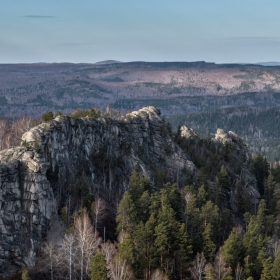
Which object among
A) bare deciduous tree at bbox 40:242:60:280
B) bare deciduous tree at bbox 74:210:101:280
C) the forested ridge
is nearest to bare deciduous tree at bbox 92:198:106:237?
the forested ridge

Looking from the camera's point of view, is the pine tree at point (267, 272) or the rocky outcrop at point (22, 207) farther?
the pine tree at point (267, 272)

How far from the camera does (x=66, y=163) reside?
69750mm

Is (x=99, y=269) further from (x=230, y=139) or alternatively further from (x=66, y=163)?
(x=230, y=139)

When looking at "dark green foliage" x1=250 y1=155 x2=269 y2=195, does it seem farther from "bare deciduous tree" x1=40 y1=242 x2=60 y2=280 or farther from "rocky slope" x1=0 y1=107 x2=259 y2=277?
"bare deciduous tree" x1=40 y1=242 x2=60 y2=280

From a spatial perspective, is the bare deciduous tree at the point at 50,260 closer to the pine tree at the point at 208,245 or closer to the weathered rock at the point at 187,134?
the pine tree at the point at 208,245

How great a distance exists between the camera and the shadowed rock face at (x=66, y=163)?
5288 centimetres

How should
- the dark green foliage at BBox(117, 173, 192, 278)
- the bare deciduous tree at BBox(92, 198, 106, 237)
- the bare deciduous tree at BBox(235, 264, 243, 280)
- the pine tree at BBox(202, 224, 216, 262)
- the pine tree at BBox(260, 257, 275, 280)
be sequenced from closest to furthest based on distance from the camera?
the dark green foliage at BBox(117, 173, 192, 278)
the pine tree at BBox(260, 257, 275, 280)
the bare deciduous tree at BBox(235, 264, 243, 280)
the pine tree at BBox(202, 224, 216, 262)
the bare deciduous tree at BBox(92, 198, 106, 237)

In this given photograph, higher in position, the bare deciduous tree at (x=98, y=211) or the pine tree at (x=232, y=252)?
the bare deciduous tree at (x=98, y=211)

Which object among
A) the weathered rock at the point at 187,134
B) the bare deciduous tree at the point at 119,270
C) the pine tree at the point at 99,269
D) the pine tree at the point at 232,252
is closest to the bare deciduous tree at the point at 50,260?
the bare deciduous tree at the point at 119,270

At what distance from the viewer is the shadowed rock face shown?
52.9 metres

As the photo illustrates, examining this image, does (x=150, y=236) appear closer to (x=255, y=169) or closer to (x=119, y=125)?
(x=119, y=125)

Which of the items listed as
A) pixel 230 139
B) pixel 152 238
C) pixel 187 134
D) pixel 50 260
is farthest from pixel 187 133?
pixel 50 260

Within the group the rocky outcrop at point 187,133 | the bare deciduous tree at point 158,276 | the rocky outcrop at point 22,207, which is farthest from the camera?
the rocky outcrop at point 187,133

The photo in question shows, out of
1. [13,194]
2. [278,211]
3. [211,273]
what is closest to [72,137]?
[13,194]
